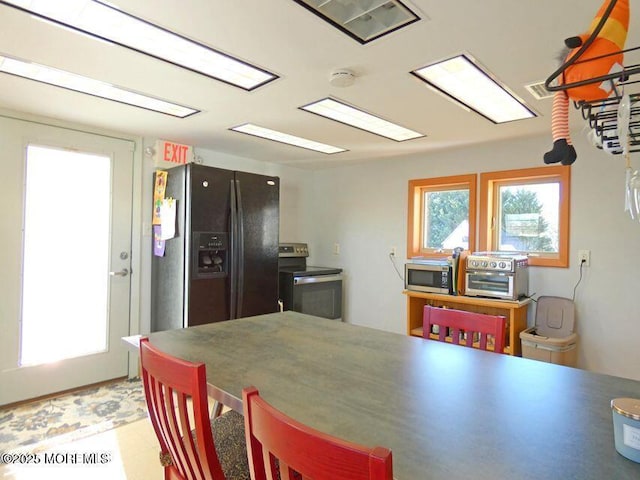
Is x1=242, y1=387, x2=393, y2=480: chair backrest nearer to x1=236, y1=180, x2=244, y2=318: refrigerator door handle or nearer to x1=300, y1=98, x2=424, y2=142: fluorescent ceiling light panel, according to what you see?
x1=300, y1=98, x2=424, y2=142: fluorescent ceiling light panel

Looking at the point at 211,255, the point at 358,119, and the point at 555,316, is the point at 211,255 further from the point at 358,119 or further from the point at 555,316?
the point at 555,316

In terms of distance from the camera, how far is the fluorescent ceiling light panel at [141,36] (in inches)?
55.5

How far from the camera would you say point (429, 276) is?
327cm

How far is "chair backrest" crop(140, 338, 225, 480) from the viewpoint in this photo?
2.90ft

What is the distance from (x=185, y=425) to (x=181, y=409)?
0.05 meters

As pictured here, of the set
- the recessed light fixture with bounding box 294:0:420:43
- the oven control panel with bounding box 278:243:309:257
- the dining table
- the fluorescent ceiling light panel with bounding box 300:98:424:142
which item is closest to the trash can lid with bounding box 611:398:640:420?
the dining table

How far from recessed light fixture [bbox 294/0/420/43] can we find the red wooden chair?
1.27 m

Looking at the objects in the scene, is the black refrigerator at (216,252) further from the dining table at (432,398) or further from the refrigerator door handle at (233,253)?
the dining table at (432,398)

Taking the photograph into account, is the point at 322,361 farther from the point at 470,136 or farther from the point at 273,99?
the point at 470,136

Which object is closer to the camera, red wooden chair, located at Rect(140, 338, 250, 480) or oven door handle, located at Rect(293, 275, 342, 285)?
red wooden chair, located at Rect(140, 338, 250, 480)

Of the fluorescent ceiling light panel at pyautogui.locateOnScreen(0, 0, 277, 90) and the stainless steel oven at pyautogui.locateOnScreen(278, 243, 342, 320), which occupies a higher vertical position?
the fluorescent ceiling light panel at pyautogui.locateOnScreen(0, 0, 277, 90)

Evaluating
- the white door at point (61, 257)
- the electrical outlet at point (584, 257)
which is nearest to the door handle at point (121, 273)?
the white door at point (61, 257)

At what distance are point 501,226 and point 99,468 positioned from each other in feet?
11.0

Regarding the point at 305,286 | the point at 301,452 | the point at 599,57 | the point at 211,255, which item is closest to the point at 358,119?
the point at 211,255
